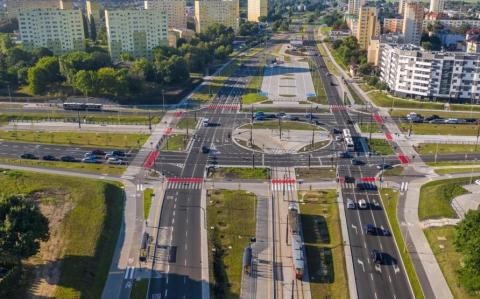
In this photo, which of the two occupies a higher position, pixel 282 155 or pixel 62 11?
pixel 62 11

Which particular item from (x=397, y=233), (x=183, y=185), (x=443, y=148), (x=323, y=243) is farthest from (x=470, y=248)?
(x=443, y=148)

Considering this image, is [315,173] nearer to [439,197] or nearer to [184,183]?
[439,197]

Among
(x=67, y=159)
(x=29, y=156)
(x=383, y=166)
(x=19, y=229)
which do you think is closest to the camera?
(x=19, y=229)

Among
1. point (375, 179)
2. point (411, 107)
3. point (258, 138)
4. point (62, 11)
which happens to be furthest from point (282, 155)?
point (62, 11)

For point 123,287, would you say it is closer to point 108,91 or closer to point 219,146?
point 219,146

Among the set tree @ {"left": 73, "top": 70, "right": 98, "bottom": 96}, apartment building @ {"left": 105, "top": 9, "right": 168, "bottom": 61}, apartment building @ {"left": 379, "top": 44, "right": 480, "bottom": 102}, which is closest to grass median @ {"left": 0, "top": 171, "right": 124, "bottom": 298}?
tree @ {"left": 73, "top": 70, "right": 98, "bottom": 96}

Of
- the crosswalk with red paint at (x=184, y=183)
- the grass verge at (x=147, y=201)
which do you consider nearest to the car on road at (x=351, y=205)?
the crosswalk with red paint at (x=184, y=183)
